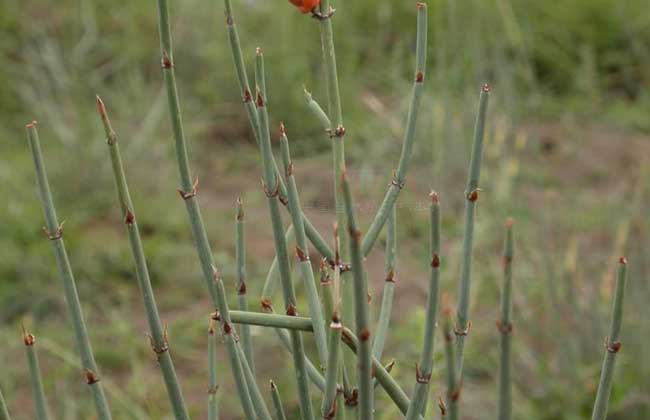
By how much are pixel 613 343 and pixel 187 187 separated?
38 cm

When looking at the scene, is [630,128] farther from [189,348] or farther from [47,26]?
[47,26]

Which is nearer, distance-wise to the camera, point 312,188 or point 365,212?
point 365,212

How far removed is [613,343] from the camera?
0.88m

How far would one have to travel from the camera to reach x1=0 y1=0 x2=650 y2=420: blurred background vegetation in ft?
7.57

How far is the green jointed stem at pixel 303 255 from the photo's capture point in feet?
3.06

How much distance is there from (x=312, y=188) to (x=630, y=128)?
1.19 metres

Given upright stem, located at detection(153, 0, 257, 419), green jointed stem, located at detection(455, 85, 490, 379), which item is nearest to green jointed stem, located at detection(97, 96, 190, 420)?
upright stem, located at detection(153, 0, 257, 419)

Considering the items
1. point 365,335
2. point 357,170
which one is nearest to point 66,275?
point 365,335

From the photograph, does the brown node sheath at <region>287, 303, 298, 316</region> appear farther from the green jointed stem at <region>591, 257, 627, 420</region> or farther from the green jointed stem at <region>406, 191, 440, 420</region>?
the green jointed stem at <region>591, 257, 627, 420</region>

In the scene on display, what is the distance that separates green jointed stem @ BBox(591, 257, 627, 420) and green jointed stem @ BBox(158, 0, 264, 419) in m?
0.31

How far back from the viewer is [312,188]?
354 centimetres

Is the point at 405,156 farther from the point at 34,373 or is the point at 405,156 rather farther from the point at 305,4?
the point at 34,373

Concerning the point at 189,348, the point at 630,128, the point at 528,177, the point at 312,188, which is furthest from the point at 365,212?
the point at 630,128

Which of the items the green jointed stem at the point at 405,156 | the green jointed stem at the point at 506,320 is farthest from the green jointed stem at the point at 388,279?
the green jointed stem at the point at 506,320
